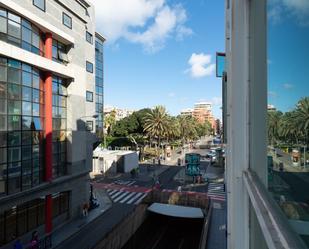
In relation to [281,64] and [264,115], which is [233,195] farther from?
[281,64]

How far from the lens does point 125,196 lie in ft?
108

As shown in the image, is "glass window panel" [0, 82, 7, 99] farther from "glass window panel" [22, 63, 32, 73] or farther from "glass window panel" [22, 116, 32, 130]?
"glass window panel" [22, 116, 32, 130]

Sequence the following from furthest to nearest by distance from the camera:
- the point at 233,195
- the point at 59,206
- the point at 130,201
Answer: the point at 130,201 < the point at 59,206 < the point at 233,195

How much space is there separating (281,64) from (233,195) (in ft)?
6.54

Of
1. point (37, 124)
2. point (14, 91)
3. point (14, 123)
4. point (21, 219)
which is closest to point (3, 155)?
point (14, 123)

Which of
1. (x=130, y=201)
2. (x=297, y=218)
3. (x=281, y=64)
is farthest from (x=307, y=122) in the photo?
(x=130, y=201)

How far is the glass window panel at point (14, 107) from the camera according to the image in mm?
17266

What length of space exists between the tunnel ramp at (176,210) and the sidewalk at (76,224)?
187 inches

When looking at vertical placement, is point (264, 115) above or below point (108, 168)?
above

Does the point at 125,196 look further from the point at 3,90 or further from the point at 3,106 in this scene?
the point at 3,90

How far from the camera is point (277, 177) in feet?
6.99

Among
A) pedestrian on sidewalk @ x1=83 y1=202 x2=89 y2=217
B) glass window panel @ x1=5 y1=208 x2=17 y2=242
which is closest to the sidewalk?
pedestrian on sidewalk @ x1=83 y1=202 x2=89 y2=217

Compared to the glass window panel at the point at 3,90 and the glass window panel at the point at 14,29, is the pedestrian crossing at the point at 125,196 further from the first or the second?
the glass window panel at the point at 14,29

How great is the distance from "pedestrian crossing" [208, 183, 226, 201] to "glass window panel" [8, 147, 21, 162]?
20.5m
